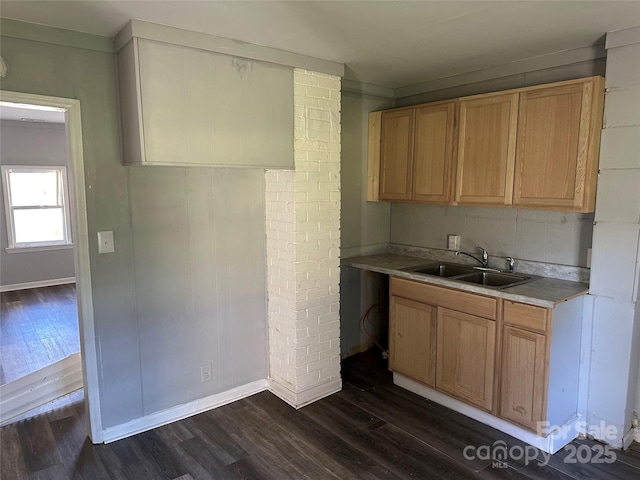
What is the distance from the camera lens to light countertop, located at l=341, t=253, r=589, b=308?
8.12ft

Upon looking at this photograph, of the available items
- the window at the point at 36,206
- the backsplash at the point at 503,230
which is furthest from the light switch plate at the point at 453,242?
the window at the point at 36,206

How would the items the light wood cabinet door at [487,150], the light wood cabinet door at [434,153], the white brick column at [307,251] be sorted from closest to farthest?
1. the light wood cabinet door at [487,150]
2. the white brick column at [307,251]
3. the light wood cabinet door at [434,153]

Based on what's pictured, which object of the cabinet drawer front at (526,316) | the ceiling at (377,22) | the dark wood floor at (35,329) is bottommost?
the dark wood floor at (35,329)

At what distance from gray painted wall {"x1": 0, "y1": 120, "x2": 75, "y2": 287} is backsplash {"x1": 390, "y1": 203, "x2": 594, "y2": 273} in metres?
5.27

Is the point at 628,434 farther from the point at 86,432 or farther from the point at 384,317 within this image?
the point at 86,432

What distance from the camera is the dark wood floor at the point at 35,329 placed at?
369 cm

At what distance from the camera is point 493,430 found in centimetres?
279

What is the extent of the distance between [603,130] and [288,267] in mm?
2108

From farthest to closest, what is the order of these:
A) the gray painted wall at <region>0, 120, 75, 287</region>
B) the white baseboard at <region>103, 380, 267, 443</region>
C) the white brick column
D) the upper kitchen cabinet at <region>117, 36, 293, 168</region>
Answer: the gray painted wall at <region>0, 120, 75, 287</region>
the white brick column
the white baseboard at <region>103, 380, 267, 443</region>
the upper kitchen cabinet at <region>117, 36, 293, 168</region>

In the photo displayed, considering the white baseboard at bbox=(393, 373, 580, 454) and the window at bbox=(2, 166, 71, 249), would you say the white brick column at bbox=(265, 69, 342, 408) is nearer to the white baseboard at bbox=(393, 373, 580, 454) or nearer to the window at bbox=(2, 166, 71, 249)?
the white baseboard at bbox=(393, 373, 580, 454)

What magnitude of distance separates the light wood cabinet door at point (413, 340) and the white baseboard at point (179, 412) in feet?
3.47

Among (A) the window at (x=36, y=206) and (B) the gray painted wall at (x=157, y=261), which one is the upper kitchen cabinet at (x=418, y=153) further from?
(A) the window at (x=36, y=206)

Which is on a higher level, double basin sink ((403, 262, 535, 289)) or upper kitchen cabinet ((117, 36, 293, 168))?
upper kitchen cabinet ((117, 36, 293, 168))

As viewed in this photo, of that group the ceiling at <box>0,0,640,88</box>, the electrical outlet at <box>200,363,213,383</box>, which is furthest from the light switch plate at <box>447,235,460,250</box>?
the electrical outlet at <box>200,363,213,383</box>
